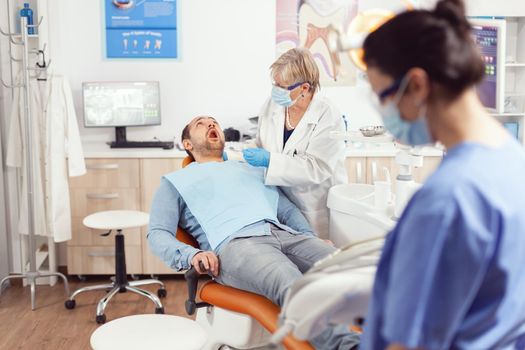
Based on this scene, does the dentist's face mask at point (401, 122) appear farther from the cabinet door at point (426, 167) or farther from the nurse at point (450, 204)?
the cabinet door at point (426, 167)

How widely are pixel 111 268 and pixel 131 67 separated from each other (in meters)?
1.23

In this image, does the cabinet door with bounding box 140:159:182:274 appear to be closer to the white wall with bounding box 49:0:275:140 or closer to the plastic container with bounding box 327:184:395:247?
the white wall with bounding box 49:0:275:140

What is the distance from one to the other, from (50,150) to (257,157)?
1558mm

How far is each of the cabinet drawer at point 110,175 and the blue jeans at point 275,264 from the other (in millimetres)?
1589

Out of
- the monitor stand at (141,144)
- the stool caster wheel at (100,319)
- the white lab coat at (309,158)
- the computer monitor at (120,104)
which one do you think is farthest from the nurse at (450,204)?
the computer monitor at (120,104)

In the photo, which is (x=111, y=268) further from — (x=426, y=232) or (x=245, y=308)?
(x=426, y=232)

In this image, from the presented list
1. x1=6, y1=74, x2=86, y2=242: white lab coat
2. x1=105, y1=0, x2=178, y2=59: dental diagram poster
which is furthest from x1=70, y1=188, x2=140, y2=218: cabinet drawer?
x1=105, y1=0, x2=178, y2=59: dental diagram poster

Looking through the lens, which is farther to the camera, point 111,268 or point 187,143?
point 111,268

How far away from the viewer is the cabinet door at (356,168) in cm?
361

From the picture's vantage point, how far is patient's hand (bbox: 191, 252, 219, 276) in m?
2.00

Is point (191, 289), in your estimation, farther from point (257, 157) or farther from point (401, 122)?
point (401, 122)

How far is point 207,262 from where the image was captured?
6.59 feet

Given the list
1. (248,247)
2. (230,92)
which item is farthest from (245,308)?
(230,92)

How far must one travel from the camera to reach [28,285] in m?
3.69
